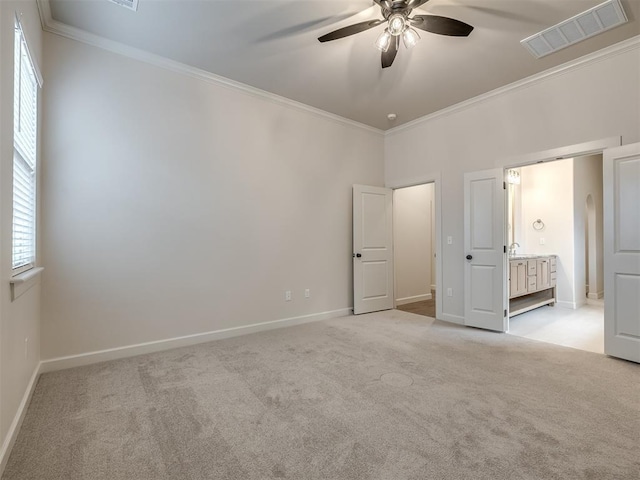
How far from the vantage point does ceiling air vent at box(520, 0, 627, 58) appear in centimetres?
251

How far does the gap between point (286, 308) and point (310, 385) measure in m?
1.76

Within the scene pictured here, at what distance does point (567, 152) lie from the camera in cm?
329

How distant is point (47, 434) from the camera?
1810mm

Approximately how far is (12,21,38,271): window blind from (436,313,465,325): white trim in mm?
4531

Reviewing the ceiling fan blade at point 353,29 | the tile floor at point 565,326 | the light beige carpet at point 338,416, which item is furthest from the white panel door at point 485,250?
the ceiling fan blade at point 353,29

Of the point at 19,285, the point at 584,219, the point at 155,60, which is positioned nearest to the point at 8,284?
the point at 19,285

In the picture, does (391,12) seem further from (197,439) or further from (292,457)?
(197,439)

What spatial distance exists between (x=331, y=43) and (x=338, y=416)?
10.2ft

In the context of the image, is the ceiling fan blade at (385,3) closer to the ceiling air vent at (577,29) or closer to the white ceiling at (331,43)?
the white ceiling at (331,43)

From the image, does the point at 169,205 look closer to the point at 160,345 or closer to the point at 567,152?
the point at 160,345

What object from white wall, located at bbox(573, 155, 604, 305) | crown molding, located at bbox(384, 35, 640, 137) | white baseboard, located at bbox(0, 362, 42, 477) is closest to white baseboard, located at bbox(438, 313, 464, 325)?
white wall, located at bbox(573, 155, 604, 305)

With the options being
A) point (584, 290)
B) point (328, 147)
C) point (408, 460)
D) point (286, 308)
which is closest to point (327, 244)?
point (286, 308)

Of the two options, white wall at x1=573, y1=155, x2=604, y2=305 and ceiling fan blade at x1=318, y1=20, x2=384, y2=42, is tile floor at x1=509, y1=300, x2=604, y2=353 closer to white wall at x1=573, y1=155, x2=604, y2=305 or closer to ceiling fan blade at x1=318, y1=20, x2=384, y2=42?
white wall at x1=573, y1=155, x2=604, y2=305

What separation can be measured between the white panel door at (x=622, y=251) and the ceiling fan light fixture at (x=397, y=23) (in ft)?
7.69
